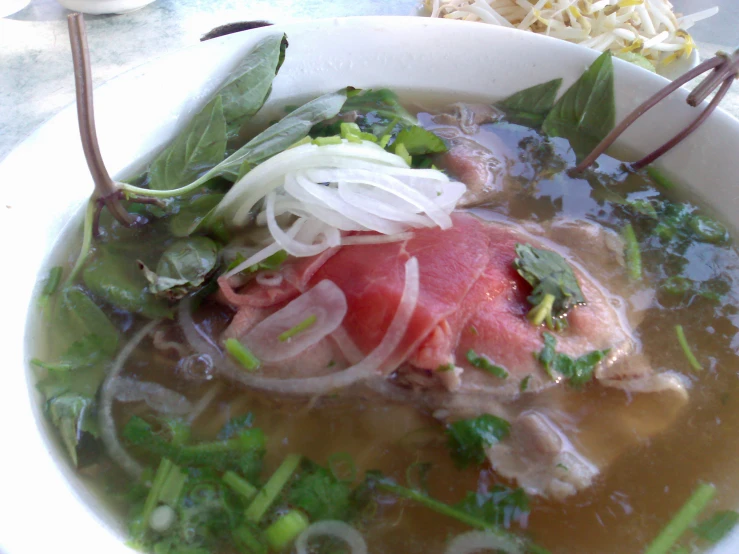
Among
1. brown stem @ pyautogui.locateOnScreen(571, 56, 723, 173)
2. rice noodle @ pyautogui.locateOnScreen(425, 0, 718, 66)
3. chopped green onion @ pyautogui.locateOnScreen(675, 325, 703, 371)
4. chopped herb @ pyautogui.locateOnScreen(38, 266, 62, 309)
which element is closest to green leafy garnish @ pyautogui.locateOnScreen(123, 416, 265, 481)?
chopped herb @ pyautogui.locateOnScreen(38, 266, 62, 309)

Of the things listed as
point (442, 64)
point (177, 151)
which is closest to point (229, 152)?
point (177, 151)

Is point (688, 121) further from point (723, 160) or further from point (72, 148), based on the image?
point (72, 148)

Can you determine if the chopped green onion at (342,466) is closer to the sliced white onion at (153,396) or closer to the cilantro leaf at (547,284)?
the sliced white onion at (153,396)

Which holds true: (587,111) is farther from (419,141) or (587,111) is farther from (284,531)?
(284,531)

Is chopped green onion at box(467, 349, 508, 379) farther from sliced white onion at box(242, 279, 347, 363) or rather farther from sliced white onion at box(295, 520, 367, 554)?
sliced white onion at box(295, 520, 367, 554)

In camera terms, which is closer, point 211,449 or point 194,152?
point 211,449

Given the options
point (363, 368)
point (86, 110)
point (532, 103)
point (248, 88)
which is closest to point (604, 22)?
point (532, 103)
